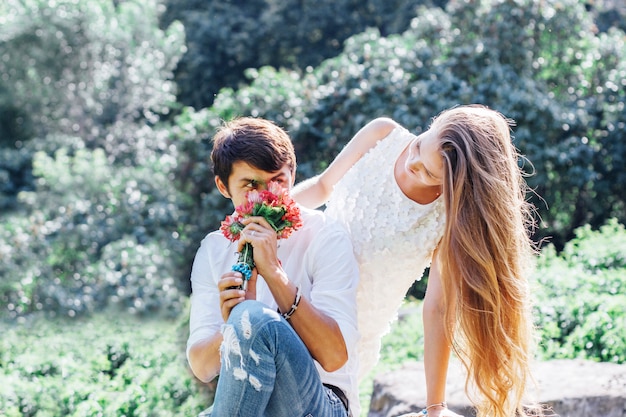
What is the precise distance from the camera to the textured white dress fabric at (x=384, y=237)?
108 inches

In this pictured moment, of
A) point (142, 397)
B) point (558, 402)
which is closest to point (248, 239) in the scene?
point (558, 402)

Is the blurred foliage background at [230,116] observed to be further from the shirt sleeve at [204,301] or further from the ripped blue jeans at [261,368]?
the ripped blue jeans at [261,368]

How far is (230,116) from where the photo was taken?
26.0 feet

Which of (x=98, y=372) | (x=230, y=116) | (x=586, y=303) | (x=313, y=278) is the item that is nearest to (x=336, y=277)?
(x=313, y=278)

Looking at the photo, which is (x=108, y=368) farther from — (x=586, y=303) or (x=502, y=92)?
(x=502, y=92)

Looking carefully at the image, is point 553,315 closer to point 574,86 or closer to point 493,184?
point 493,184

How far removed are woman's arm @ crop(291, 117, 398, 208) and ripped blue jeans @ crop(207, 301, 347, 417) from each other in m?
0.86

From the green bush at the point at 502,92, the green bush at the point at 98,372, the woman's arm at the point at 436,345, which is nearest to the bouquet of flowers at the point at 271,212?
the woman's arm at the point at 436,345

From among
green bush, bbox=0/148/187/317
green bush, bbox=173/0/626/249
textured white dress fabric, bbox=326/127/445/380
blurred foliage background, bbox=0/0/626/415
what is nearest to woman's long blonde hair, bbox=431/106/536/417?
textured white dress fabric, bbox=326/127/445/380

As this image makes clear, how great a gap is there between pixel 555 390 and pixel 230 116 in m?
5.09

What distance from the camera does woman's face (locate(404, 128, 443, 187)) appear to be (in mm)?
2529

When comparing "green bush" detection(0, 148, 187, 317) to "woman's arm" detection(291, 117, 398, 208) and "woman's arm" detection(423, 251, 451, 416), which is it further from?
"woman's arm" detection(423, 251, 451, 416)

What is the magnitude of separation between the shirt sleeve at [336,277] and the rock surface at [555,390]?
97 centimetres

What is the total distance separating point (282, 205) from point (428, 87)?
18.3ft
